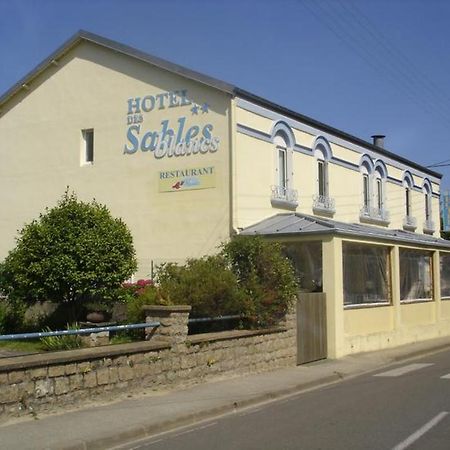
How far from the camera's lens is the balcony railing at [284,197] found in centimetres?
2028

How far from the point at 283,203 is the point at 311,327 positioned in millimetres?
5509

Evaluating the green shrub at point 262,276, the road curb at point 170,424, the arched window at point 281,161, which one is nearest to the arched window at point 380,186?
the arched window at point 281,161

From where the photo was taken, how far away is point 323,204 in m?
22.8

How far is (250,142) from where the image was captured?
19516mm

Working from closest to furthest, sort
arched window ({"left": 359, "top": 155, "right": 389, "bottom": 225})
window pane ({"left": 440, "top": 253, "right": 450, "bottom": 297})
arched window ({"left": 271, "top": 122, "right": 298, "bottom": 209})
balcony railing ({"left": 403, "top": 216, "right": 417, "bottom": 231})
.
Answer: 1. arched window ({"left": 271, "top": 122, "right": 298, "bottom": 209})
2. window pane ({"left": 440, "top": 253, "right": 450, "bottom": 297})
3. arched window ({"left": 359, "top": 155, "right": 389, "bottom": 225})
4. balcony railing ({"left": 403, "top": 216, "right": 417, "bottom": 231})

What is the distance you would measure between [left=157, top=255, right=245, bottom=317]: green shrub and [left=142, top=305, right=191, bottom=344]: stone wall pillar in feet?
3.53

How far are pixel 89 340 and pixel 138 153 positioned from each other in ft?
27.4

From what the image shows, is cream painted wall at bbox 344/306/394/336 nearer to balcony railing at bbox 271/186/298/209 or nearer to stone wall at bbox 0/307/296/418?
stone wall at bbox 0/307/296/418

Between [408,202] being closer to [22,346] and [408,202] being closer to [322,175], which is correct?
[322,175]

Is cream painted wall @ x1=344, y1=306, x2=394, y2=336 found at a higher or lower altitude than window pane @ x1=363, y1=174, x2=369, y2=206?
A: lower

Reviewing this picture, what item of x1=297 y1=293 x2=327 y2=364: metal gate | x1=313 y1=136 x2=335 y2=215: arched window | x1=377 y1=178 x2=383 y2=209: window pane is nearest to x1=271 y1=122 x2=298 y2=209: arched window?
x1=313 y1=136 x2=335 y2=215: arched window

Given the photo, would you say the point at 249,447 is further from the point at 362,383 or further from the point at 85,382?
the point at 362,383

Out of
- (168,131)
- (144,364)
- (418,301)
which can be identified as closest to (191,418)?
(144,364)

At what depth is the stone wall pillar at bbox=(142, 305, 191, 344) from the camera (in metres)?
11.6
